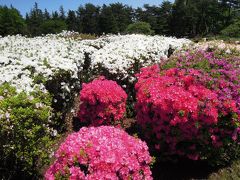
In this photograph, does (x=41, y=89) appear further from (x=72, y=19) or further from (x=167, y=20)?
(x=72, y=19)

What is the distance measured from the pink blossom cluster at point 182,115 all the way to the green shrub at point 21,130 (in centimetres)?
222

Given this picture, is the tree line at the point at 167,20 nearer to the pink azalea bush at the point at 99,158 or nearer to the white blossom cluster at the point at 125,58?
the white blossom cluster at the point at 125,58

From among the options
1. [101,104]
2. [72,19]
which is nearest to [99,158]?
[101,104]

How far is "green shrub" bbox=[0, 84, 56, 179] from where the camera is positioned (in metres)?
5.21

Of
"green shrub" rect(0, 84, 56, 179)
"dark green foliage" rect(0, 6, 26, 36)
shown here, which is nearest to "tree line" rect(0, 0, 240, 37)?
"dark green foliage" rect(0, 6, 26, 36)

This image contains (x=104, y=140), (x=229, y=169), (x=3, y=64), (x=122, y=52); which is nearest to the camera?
(x=104, y=140)

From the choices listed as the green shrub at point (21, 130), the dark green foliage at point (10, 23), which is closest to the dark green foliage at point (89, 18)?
the dark green foliage at point (10, 23)

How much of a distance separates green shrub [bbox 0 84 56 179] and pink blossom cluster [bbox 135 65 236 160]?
2.22 meters

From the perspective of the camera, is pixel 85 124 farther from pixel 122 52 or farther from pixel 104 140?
pixel 104 140

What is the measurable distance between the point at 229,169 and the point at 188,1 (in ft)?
218

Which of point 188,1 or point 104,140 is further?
point 188,1

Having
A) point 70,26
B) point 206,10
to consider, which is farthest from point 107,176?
point 70,26

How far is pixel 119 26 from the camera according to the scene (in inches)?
2852

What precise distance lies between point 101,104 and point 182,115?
7.91ft
